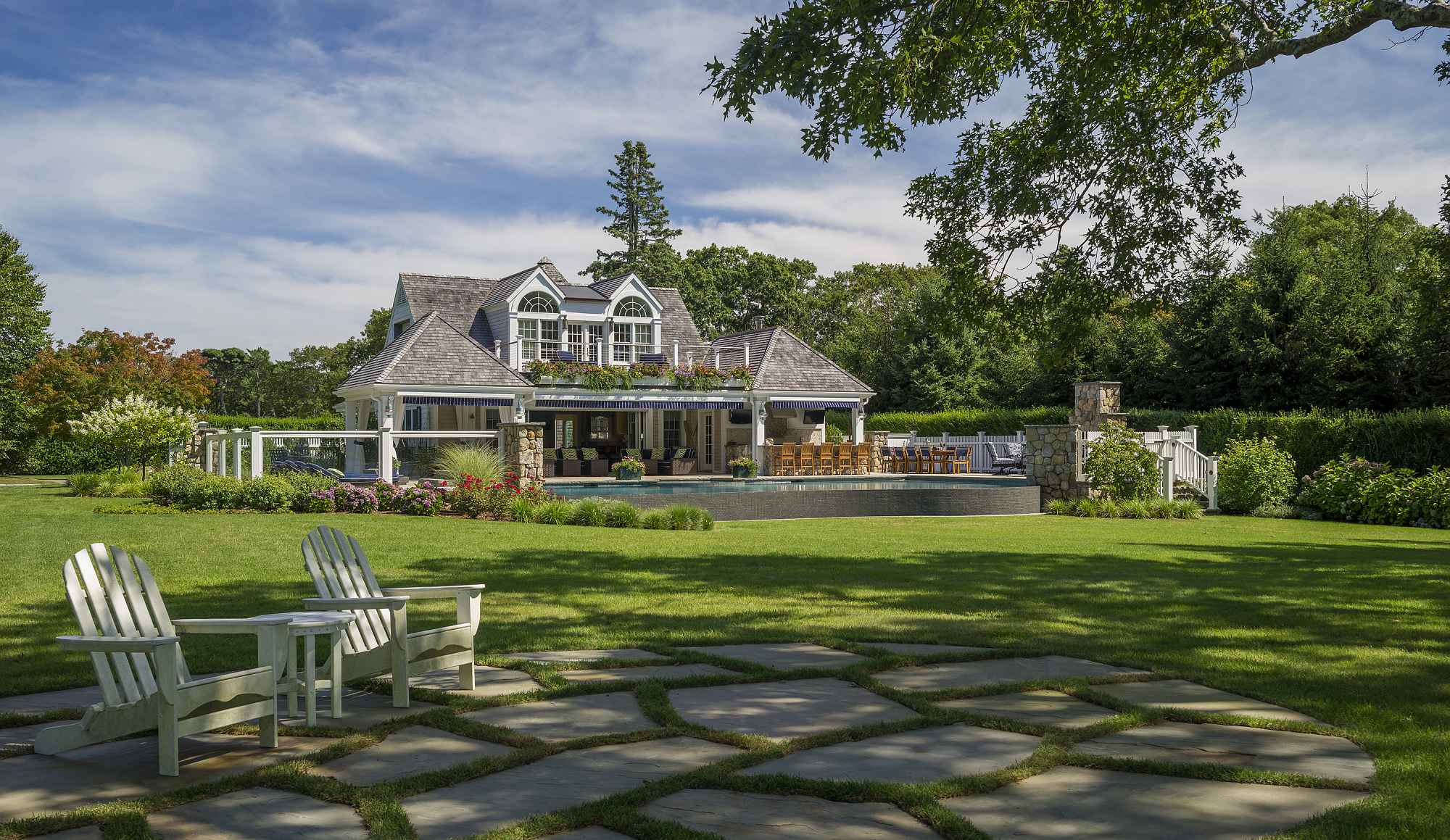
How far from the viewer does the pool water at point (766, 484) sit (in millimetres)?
21406

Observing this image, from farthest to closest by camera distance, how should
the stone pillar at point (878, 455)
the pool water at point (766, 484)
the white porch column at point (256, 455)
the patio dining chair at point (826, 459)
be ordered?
the stone pillar at point (878, 455), the patio dining chair at point (826, 459), the pool water at point (766, 484), the white porch column at point (256, 455)

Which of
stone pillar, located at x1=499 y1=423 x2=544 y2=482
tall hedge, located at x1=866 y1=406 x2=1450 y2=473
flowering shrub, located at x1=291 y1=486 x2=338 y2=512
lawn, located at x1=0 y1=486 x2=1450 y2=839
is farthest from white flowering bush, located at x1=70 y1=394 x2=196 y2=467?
tall hedge, located at x1=866 y1=406 x2=1450 y2=473

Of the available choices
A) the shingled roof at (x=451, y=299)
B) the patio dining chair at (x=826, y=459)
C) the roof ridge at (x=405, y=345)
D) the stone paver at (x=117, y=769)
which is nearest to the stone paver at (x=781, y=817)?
the stone paver at (x=117, y=769)

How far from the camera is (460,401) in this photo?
2553 cm

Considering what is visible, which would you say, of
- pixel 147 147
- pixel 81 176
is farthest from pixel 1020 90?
pixel 81 176

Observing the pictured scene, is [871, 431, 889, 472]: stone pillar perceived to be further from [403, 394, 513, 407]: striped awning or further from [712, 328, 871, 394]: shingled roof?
[403, 394, 513, 407]: striped awning

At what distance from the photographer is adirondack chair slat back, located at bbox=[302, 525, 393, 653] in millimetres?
4855

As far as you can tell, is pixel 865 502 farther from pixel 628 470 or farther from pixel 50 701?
pixel 50 701

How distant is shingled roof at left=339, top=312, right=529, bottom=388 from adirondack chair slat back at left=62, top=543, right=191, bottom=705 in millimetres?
20436

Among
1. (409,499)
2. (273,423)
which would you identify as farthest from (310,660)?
(273,423)

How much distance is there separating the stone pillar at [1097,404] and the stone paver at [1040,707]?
15.4m

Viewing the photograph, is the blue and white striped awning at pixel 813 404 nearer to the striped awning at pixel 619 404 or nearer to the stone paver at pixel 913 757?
the striped awning at pixel 619 404

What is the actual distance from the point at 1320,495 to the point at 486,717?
1821 cm

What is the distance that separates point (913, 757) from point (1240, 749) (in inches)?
51.8
